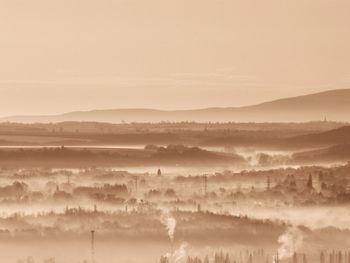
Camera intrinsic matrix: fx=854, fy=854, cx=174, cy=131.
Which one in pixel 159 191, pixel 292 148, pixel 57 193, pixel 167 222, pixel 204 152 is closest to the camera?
pixel 292 148

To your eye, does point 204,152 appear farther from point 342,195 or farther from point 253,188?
point 342,195

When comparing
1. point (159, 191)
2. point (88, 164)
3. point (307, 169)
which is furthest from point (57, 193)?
point (307, 169)

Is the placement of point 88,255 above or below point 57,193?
below

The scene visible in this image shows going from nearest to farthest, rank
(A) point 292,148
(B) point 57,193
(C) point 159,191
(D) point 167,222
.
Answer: (A) point 292,148
(C) point 159,191
(B) point 57,193
(D) point 167,222

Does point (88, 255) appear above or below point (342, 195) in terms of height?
below

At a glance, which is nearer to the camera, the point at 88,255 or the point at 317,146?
the point at 317,146

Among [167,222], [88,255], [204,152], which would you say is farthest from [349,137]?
[88,255]

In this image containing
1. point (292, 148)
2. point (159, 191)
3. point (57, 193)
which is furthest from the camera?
point (57, 193)

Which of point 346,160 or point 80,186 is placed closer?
point 346,160

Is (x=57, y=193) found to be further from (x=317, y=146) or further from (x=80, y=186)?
(x=317, y=146)
